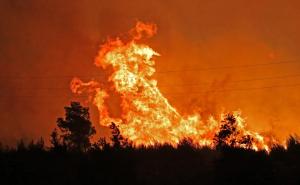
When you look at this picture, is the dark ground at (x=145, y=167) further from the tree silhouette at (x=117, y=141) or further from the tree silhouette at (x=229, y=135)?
the tree silhouette at (x=229, y=135)

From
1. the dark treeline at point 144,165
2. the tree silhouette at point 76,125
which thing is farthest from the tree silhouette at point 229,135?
the tree silhouette at point 76,125

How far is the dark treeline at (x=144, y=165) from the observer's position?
19.7 meters

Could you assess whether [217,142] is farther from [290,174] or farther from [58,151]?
[58,151]

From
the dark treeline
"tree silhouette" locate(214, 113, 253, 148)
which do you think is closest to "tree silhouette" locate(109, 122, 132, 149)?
the dark treeline

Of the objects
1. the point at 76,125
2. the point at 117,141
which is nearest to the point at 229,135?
the point at 117,141

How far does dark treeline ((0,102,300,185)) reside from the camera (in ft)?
64.8

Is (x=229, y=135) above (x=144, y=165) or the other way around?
above

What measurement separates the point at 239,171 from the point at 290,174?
6.73ft

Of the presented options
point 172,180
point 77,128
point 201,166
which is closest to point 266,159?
point 201,166

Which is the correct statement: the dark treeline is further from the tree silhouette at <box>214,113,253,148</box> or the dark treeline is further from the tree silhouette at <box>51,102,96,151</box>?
the tree silhouette at <box>51,102,96,151</box>

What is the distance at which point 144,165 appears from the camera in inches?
846

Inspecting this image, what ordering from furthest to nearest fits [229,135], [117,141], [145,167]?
[229,135]
[117,141]
[145,167]

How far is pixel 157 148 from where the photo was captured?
23750 millimetres

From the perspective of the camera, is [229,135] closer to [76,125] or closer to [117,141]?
[117,141]
